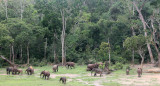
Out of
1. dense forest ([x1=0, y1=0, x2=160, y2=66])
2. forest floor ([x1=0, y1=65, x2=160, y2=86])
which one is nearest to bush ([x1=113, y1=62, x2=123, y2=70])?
dense forest ([x1=0, y1=0, x2=160, y2=66])

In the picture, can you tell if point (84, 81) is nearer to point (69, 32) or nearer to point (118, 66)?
point (118, 66)

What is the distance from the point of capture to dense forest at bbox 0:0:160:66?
3669 centimetres

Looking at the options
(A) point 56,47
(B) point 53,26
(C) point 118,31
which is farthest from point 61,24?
(C) point 118,31

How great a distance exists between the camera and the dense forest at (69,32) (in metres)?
36.7

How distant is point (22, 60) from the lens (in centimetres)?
4131

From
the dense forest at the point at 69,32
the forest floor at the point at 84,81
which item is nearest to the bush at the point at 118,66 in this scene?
the dense forest at the point at 69,32

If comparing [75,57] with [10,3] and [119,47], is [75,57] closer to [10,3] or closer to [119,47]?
[119,47]

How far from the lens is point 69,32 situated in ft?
139

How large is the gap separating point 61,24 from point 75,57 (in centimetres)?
786

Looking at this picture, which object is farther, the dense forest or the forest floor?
the dense forest

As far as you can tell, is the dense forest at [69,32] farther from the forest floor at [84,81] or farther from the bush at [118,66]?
the forest floor at [84,81]

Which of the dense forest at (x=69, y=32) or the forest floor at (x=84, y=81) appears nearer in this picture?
the forest floor at (x=84, y=81)

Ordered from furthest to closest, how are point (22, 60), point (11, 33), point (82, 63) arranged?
point (22, 60) → point (82, 63) → point (11, 33)

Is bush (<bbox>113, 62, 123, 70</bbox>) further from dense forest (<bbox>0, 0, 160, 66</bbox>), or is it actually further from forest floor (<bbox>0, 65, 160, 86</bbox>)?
forest floor (<bbox>0, 65, 160, 86</bbox>)
